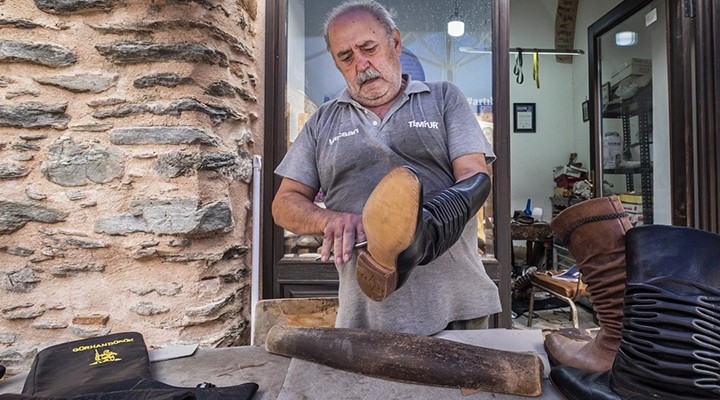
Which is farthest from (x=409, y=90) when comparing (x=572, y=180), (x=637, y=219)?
→ (x=572, y=180)

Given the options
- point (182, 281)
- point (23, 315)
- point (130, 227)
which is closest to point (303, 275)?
point (182, 281)

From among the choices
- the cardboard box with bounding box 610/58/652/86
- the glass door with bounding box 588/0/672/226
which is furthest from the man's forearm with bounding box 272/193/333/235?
the cardboard box with bounding box 610/58/652/86

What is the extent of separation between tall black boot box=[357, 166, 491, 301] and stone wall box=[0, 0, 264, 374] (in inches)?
42.8

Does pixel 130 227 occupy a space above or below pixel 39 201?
below

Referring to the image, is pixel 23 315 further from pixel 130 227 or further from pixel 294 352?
pixel 294 352

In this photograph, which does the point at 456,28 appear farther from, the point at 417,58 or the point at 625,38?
the point at 625,38

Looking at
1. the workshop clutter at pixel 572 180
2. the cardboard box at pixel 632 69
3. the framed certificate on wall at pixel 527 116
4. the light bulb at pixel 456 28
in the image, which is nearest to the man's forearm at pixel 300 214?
the light bulb at pixel 456 28

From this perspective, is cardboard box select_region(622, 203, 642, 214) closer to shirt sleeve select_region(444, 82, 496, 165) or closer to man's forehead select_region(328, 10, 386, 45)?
shirt sleeve select_region(444, 82, 496, 165)

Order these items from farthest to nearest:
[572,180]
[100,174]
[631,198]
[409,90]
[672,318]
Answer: [572,180], [631,198], [100,174], [409,90], [672,318]

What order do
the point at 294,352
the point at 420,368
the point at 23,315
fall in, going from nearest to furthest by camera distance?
1. the point at 420,368
2. the point at 294,352
3. the point at 23,315

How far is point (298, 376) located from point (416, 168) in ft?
2.20

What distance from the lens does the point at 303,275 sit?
2.26 metres

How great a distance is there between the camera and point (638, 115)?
127 inches

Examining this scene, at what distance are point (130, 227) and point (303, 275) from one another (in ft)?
3.10
